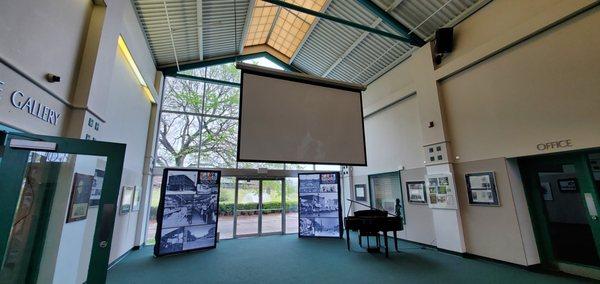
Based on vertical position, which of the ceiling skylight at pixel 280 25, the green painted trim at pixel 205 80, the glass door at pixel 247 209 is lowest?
the glass door at pixel 247 209

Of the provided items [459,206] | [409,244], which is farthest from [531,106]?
[409,244]

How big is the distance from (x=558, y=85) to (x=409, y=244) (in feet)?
14.5

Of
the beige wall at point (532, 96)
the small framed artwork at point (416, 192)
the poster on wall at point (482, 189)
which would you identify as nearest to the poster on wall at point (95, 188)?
the small framed artwork at point (416, 192)

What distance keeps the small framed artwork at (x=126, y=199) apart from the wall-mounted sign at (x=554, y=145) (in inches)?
313

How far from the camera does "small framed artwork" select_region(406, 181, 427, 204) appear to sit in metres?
5.98

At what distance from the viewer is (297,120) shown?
A: 4.26 metres

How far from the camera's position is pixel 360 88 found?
→ 4.93m

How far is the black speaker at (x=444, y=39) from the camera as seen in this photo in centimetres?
528

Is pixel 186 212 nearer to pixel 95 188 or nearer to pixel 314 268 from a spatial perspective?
pixel 95 188

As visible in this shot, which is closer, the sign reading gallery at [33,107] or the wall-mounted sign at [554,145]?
the sign reading gallery at [33,107]

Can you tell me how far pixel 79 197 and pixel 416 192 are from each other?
6.69m

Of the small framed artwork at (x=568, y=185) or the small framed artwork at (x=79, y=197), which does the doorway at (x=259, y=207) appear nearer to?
the small framed artwork at (x=79, y=197)

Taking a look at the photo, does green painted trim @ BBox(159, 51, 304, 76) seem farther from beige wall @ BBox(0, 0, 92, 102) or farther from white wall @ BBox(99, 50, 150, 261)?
beige wall @ BBox(0, 0, 92, 102)

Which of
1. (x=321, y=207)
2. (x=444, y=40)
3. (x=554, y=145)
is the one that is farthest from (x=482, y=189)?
(x=321, y=207)
